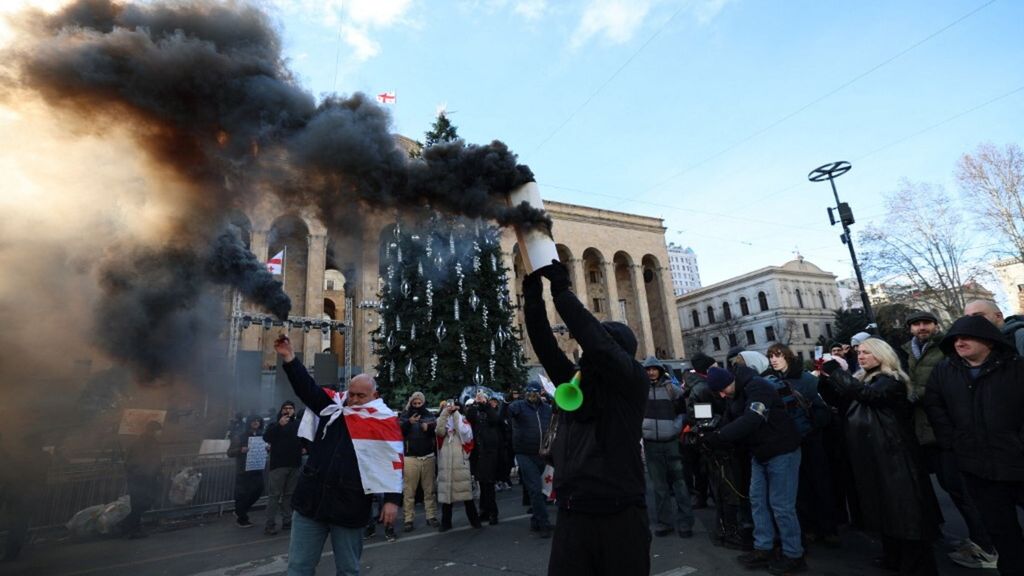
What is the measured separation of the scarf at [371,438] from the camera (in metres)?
3.84

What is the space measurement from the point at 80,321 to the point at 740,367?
8.12m

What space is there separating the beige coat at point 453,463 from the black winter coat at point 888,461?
4.96 meters

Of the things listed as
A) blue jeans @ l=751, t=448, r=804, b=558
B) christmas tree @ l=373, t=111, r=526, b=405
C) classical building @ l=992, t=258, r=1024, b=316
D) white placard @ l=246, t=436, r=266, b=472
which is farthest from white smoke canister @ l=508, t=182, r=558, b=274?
classical building @ l=992, t=258, r=1024, b=316

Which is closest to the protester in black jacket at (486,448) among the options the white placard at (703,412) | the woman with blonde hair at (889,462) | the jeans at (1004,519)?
the white placard at (703,412)

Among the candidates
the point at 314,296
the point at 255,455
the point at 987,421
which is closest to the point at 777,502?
the point at 987,421

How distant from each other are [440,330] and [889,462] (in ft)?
40.8

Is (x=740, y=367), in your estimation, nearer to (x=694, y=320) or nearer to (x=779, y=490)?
(x=779, y=490)

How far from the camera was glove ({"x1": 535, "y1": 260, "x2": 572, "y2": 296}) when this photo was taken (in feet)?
8.88

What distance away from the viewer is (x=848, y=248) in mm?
15961

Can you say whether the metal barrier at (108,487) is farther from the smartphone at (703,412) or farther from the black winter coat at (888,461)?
the black winter coat at (888,461)

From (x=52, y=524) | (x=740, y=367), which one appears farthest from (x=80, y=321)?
(x=740, y=367)

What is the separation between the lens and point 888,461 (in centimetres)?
418

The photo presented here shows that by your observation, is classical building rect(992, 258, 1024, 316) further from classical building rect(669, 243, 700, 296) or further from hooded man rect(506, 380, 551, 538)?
classical building rect(669, 243, 700, 296)

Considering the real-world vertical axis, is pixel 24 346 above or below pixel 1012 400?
above
